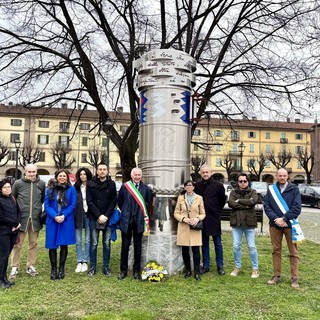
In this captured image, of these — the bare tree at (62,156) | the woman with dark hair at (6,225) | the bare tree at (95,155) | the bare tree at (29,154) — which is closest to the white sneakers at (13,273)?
the woman with dark hair at (6,225)

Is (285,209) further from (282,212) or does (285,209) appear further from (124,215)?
(124,215)

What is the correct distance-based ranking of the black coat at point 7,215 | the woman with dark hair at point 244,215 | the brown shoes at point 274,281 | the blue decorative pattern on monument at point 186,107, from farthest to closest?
the blue decorative pattern on monument at point 186,107 < the woman with dark hair at point 244,215 < the brown shoes at point 274,281 < the black coat at point 7,215

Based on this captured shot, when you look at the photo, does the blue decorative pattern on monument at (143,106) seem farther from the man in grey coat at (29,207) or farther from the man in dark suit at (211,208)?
the man in grey coat at (29,207)

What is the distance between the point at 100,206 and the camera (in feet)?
21.2

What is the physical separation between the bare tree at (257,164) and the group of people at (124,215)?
53692 millimetres

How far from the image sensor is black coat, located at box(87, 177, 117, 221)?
6422 mm

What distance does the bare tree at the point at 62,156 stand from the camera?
5362 centimetres

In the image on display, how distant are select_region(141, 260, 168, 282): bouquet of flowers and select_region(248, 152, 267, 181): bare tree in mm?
54199

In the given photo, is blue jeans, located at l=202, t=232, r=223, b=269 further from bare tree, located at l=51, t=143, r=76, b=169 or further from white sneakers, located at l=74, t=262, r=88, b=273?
bare tree, located at l=51, t=143, r=76, b=169

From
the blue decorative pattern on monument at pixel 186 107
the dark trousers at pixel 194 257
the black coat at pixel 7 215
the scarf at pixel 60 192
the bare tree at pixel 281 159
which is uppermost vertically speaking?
the bare tree at pixel 281 159

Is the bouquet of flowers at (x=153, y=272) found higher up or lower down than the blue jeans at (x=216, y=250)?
lower down

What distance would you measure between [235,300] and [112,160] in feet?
181

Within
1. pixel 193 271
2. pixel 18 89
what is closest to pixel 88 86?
pixel 18 89

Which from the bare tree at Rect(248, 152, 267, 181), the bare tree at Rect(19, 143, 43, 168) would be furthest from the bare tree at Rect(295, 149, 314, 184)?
the bare tree at Rect(19, 143, 43, 168)
